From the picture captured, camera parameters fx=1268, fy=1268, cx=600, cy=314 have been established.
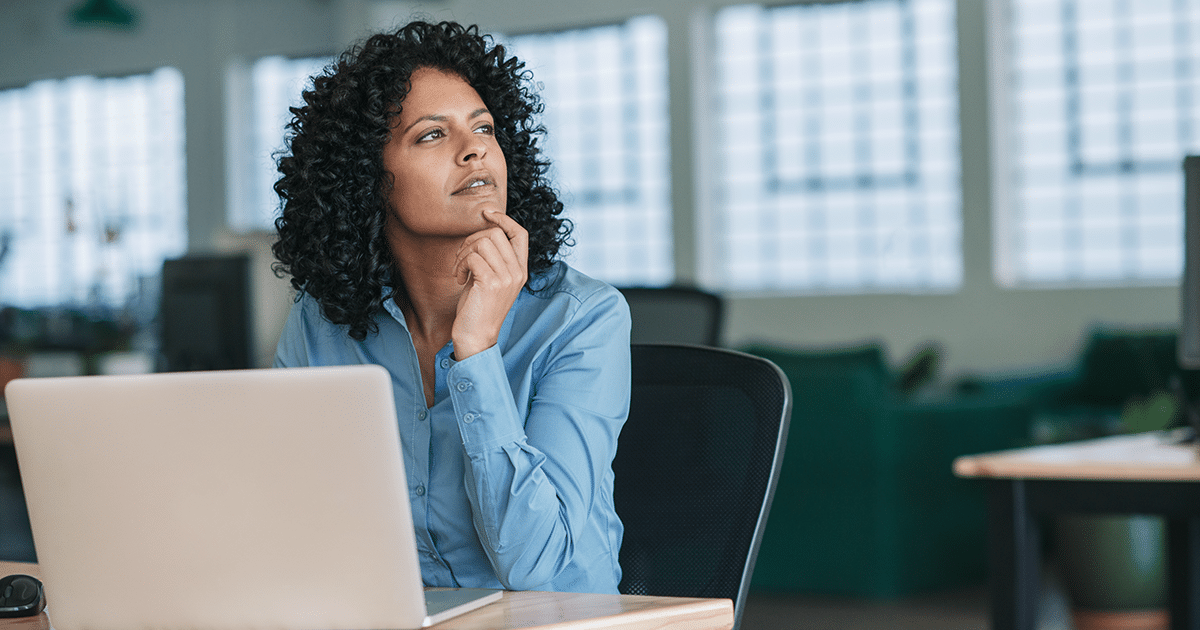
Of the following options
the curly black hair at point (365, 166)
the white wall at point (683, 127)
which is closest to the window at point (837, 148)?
the white wall at point (683, 127)

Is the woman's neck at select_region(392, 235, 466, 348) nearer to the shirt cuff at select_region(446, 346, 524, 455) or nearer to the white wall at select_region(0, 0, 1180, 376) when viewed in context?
the shirt cuff at select_region(446, 346, 524, 455)

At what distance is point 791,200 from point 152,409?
7.00m

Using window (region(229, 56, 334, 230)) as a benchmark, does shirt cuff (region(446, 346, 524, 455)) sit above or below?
below

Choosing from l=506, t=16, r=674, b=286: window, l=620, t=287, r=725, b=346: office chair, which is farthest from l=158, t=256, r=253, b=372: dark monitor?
l=506, t=16, r=674, b=286: window

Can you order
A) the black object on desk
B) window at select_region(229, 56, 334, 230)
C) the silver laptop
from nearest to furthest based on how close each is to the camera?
the silver laptop → the black object on desk → window at select_region(229, 56, 334, 230)

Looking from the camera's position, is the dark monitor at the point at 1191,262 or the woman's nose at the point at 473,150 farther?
the dark monitor at the point at 1191,262

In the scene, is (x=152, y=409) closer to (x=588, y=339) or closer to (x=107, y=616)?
(x=107, y=616)

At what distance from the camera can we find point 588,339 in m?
1.35

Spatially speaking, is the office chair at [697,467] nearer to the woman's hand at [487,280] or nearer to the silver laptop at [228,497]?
the woman's hand at [487,280]

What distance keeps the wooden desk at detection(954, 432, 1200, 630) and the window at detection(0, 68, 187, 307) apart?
302 inches

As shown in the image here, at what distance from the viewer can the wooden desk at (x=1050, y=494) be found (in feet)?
6.89

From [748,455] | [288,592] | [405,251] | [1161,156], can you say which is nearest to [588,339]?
[748,455]

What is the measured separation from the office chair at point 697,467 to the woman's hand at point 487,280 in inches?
10.2

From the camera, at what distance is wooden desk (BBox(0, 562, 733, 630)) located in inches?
37.8
